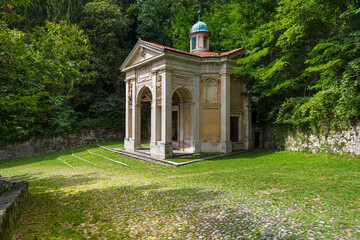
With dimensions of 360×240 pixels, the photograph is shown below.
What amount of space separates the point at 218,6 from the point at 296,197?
29990 millimetres

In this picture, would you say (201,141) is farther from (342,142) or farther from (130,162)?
(342,142)

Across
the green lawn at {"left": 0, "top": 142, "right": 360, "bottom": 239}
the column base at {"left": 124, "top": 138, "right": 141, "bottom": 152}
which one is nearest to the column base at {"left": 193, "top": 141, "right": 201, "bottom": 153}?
the column base at {"left": 124, "top": 138, "right": 141, "bottom": 152}

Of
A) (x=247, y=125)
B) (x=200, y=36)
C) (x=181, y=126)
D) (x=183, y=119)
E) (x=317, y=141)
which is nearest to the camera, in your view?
(x=317, y=141)

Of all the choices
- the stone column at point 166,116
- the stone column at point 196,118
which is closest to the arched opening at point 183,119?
the stone column at point 196,118

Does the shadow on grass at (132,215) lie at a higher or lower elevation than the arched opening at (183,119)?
lower

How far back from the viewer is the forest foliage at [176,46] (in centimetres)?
641

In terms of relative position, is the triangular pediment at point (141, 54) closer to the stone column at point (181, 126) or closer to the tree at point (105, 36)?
the stone column at point (181, 126)

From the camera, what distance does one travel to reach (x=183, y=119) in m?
17.8

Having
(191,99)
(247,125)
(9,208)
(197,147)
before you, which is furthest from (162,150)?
(9,208)

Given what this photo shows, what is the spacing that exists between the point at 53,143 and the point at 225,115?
68.9 ft

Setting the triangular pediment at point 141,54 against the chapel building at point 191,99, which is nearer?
the chapel building at point 191,99

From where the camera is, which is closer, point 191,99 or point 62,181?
point 62,181

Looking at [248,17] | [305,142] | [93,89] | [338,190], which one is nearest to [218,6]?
[248,17]

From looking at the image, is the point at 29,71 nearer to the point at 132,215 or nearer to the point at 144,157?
the point at 132,215
